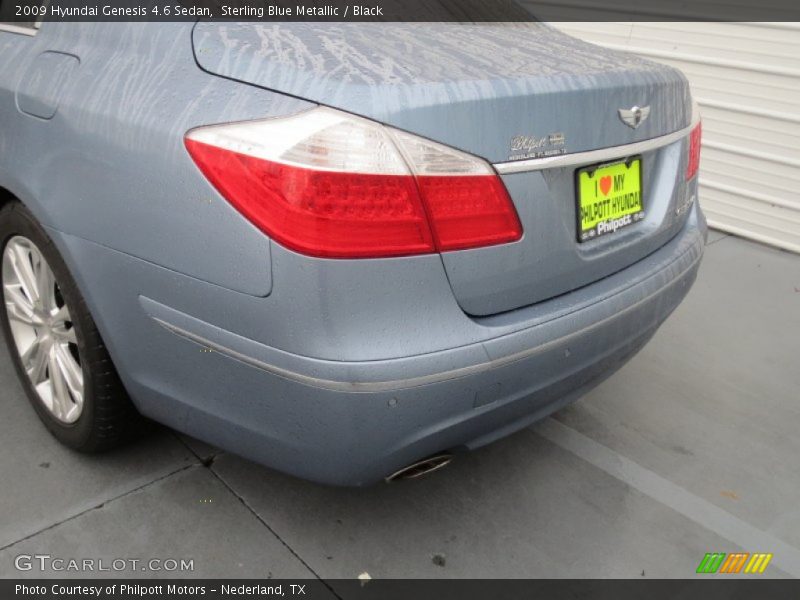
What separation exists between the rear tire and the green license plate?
51.5 inches

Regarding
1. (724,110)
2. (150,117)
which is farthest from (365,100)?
(724,110)

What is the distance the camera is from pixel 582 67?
189 cm

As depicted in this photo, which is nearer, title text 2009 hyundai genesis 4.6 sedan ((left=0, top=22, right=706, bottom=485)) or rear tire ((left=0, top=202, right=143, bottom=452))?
title text 2009 hyundai genesis 4.6 sedan ((left=0, top=22, right=706, bottom=485))

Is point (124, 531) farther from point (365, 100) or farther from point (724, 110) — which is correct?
point (724, 110)

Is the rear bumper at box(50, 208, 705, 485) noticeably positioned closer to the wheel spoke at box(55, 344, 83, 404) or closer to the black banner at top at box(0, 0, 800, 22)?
the wheel spoke at box(55, 344, 83, 404)

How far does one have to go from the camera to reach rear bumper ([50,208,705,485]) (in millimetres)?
1542

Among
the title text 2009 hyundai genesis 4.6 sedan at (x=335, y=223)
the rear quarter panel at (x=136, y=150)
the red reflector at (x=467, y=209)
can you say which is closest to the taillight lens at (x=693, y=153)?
the title text 2009 hyundai genesis 4.6 sedan at (x=335, y=223)

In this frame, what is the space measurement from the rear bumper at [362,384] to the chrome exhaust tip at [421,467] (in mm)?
40

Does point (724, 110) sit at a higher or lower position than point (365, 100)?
lower

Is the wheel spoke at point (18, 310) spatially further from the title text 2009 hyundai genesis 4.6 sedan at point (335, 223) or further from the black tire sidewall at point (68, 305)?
the title text 2009 hyundai genesis 4.6 sedan at point (335, 223)

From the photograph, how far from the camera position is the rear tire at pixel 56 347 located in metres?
2.00

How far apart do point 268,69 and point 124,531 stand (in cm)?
130

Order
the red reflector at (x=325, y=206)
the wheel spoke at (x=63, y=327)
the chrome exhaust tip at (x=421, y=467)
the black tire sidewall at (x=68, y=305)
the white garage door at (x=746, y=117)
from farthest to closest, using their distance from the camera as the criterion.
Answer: the white garage door at (x=746, y=117), the wheel spoke at (x=63, y=327), the black tire sidewall at (x=68, y=305), the chrome exhaust tip at (x=421, y=467), the red reflector at (x=325, y=206)

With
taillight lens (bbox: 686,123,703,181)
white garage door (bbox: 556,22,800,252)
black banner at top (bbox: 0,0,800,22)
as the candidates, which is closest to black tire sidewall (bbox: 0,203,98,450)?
black banner at top (bbox: 0,0,800,22)
